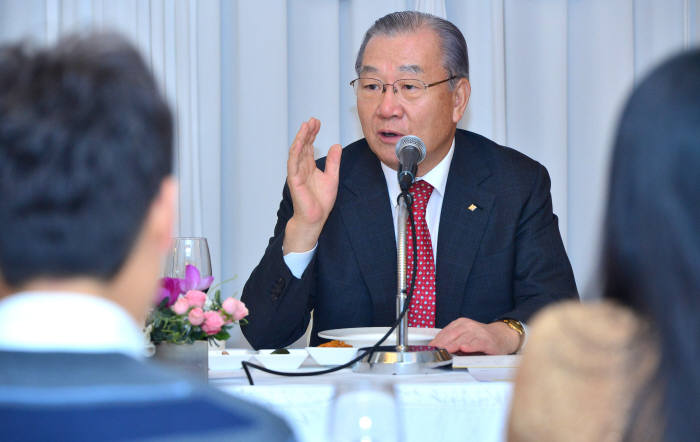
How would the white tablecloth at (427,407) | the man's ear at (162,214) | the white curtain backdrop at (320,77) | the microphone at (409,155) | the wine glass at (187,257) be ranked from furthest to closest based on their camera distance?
the white curtain backdrop at (320,77)
the wine glass at (187,257)
the microphone at (409,155)
the white tablecloth at (427,407)
the man's ear at (162,214)

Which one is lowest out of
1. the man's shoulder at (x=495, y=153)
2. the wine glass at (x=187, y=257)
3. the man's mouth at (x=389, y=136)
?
the wine glass at (x=187, y=257)

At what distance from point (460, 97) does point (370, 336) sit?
46.3 inches

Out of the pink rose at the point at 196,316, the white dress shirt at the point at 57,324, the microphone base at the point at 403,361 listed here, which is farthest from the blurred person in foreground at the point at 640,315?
the microphone base at the point at 403,361

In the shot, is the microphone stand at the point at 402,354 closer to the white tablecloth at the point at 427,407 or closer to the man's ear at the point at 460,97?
the white tablecloth at the point at 427,407

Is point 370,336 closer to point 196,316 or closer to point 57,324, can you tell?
point 196,316

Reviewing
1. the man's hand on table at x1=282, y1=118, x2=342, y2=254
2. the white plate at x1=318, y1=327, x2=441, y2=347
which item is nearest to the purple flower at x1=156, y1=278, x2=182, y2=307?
the white plate at x1=318, y1=327, x2=441, y2=347

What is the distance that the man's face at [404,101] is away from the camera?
279 cm

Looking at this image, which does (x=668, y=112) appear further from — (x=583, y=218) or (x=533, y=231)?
(x=583, y=218)

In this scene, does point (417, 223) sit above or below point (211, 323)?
above

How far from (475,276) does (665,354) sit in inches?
74.7

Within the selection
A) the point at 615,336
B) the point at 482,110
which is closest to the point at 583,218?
the point at 482,110

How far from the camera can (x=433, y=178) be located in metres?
2.86

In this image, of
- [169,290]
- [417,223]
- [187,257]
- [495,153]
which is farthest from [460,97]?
[169,290]

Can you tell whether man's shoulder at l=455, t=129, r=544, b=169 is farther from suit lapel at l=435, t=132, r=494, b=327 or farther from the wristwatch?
the wristwatch
